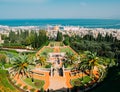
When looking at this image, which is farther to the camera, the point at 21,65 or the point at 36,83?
the point at 36,83

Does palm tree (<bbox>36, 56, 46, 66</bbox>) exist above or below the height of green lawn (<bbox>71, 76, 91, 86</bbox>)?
above

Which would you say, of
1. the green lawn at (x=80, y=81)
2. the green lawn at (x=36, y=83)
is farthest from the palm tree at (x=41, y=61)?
the green lawn at (x=80, y=81)

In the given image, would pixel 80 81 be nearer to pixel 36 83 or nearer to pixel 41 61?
pixel 36 83

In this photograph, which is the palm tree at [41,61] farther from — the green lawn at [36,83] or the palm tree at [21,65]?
the palm tree at [21,65]

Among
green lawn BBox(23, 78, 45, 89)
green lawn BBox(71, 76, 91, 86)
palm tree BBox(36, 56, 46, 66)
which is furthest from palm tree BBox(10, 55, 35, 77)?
palm tree BBox(36, 56, 46, 66)

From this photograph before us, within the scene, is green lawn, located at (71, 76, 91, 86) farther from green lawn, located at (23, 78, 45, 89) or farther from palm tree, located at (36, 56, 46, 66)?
palm tree, located at (36, 56, 46, 66)

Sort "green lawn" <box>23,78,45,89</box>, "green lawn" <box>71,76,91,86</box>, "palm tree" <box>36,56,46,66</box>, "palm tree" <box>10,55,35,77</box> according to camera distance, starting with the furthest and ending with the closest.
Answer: "palm tree" <box>36,56,46,66</box>
"green lawn" <box>71,76,91,86</box>
"green lawn" <box>23,78,45,89</box>
"palm tree" <box>10,55,35,77</box>

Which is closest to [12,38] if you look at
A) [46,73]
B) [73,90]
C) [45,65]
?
[45,65]

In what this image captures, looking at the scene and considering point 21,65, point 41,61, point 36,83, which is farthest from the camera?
point 41,61

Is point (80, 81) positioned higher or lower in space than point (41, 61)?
lower

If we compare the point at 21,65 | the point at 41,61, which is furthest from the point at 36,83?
the point at 41,61

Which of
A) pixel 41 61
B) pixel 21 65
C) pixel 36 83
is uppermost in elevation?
pixel 21 65

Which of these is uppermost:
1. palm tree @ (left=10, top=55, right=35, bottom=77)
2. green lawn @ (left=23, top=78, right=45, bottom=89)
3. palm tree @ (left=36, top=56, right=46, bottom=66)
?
palm tree @ (left=10, top=55, right=35, bottom=77)
